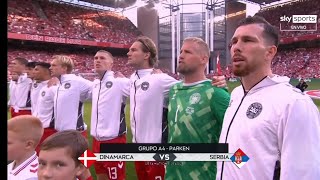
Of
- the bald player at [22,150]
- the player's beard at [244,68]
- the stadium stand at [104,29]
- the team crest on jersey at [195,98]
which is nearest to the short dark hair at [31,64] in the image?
the stadium stand at [104,29]

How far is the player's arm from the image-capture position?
624 millimetres

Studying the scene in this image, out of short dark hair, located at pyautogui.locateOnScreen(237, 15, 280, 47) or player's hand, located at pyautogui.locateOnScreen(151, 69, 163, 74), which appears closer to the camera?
short dark hair, located at pyautogui.locateOnScreen(237, 15, 280, 47)

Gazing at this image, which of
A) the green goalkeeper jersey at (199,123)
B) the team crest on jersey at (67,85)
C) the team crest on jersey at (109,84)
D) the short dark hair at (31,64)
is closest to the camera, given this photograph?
the green goalkeeper jersey at (199,123)

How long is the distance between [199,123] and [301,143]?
0.46m

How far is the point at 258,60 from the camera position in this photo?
2.44 ft

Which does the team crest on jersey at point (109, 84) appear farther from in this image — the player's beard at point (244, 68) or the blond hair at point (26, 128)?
the player's beard at point (244, 68)

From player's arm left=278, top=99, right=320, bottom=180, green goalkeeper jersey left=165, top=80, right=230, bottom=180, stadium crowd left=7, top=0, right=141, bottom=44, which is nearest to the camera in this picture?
player's arm left=278, top=99, right=320, bottom=180

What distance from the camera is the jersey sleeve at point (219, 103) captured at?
106cm

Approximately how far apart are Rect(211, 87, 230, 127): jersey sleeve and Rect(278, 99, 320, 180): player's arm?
0.41m

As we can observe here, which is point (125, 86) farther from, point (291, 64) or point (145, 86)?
point (291, 64)

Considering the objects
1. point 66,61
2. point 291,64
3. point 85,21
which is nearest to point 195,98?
point 291,64

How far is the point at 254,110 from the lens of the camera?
701 mm

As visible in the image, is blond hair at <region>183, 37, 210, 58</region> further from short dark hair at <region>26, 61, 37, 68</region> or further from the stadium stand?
short dark hair at <region>26, 61, 37, 68</region>

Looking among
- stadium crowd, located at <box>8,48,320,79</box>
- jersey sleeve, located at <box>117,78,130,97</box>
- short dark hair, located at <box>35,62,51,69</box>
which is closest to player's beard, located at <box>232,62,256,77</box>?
stadium crowd, located at <box>8,48,320,79</box>
